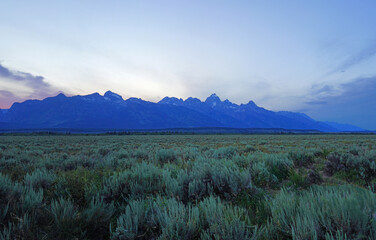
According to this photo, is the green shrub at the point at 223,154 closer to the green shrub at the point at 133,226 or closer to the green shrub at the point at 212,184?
the green shrub at the point at 212,184

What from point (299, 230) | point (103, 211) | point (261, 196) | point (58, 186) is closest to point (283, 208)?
point (299, 230)

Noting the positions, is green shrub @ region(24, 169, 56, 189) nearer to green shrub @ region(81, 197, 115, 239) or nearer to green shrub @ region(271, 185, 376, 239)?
green shrub @ region(81, 197, 115, 239)

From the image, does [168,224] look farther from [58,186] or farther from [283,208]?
[58,186]

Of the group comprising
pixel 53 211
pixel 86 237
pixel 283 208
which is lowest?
pixel 86 237

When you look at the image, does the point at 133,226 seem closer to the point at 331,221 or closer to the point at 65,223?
the point at 65,223

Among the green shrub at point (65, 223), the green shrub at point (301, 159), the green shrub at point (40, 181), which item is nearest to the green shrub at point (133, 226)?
the green shrub at point (65, 223)

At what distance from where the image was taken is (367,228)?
65.4 inches

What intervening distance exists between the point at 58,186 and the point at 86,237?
1977 mm

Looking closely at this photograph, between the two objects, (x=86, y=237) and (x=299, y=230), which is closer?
(x=299, y=230)

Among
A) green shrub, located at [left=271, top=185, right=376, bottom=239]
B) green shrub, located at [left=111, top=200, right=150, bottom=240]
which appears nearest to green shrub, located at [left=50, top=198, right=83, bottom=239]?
green shrub, located at [left=111, top=200, right=150, bottom=240]

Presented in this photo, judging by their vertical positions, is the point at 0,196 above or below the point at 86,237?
above

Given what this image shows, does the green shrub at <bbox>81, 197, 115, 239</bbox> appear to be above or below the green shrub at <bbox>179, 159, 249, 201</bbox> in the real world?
below

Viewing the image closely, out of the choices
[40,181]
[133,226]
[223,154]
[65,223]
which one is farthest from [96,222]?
[223,154]

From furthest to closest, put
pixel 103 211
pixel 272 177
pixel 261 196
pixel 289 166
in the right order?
pixel 289 166 < pixel 272 177 < pixel 261 196 < pixel 103 211
